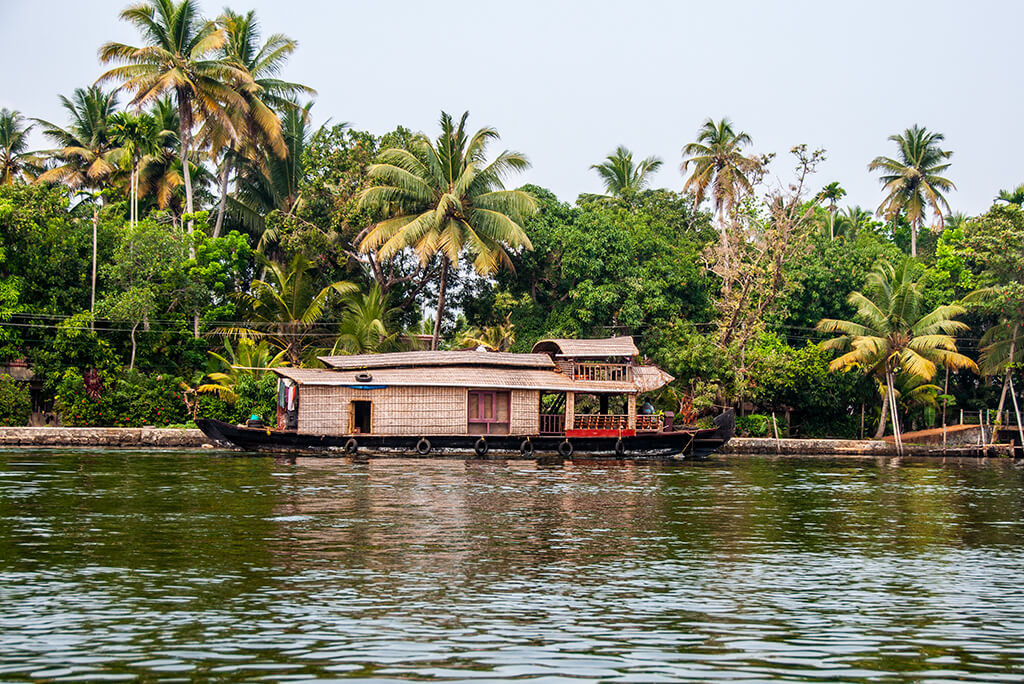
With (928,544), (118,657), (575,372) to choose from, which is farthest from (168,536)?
(575,372)

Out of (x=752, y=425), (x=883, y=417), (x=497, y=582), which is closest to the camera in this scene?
(x=497, y=582)

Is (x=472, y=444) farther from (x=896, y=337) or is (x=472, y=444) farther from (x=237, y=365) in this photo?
(x=896, y=337)

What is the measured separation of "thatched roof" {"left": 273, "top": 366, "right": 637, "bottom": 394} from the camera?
2719 cm

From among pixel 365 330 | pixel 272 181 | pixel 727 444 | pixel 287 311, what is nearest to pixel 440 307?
pixel 365 330

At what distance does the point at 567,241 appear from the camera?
35.1 metres

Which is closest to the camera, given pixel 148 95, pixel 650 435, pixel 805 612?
pixel 805 612

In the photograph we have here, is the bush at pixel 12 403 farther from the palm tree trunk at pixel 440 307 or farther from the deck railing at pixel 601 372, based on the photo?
the deck railing at pixel 601 372

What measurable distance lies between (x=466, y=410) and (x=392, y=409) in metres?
1.94

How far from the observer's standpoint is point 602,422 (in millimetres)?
29312

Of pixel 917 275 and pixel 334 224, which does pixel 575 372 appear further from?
pixel 917 275

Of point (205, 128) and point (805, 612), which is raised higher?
point (205, 128)

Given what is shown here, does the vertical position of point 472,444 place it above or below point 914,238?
below

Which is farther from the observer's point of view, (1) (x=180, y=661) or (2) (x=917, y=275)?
(2) (x=917, y=275)

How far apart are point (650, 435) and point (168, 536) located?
17.3 meters
